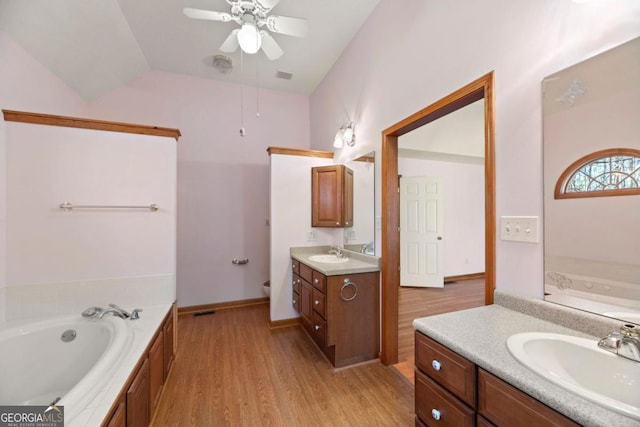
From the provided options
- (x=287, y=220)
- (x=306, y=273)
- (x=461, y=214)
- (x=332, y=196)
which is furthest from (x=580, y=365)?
(x=461, y=214)

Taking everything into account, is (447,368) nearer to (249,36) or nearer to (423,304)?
(249,36)

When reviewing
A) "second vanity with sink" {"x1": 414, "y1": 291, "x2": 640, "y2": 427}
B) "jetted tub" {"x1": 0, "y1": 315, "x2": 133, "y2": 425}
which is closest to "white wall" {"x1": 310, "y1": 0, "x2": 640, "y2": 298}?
"second vanity with sink" {"x1": 414, "y1": 291, "x2": 640, "y2": 427}

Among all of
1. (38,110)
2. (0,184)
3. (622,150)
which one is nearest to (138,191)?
(0,184)

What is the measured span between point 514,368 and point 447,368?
0.28 metres

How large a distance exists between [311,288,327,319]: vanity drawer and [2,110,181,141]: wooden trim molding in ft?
6.38

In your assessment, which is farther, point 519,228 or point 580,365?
point 519,228

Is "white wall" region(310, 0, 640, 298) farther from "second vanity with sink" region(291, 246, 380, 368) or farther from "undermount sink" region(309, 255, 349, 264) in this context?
"undermount sink" region(309, 255, 349, 264)

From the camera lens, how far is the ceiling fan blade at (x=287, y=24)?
1861 millimetres

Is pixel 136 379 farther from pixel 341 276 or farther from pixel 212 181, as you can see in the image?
pixel 212 181

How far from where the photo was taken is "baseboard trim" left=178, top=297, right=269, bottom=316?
3.39 meters

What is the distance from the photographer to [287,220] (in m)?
A: 3.05

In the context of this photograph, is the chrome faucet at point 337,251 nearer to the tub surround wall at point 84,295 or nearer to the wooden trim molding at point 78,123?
the tub surround wall at point 84,295

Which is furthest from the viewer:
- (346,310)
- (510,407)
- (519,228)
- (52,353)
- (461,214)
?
(461,214)

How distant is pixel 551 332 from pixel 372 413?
1.25 meters
